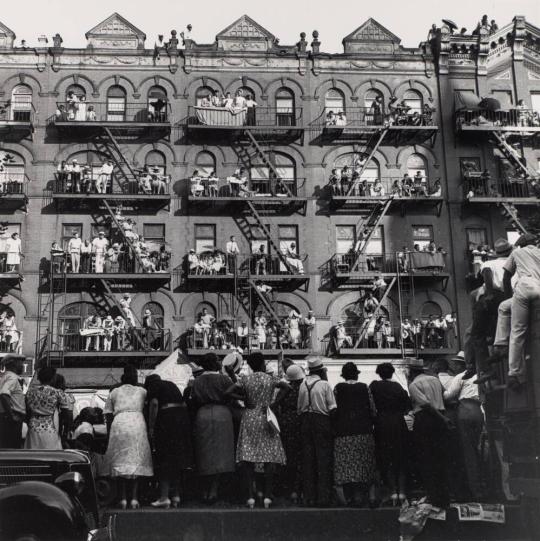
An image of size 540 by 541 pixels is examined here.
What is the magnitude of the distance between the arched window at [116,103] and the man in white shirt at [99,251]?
6.35 meters

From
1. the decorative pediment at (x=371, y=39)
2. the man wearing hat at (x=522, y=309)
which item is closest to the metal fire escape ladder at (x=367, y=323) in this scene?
the decorative pediment at (x=371, y=39)

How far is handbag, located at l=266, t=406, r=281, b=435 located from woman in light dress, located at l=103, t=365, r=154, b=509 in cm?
158

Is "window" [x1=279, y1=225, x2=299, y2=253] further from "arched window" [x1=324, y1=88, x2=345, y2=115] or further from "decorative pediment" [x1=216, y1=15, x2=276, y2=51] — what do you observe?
"decorative pediment" [x1=216, y1=15, x2=276, y2=51]

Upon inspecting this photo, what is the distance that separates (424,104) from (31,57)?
59.3 feet

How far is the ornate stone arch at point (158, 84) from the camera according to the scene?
108 ft

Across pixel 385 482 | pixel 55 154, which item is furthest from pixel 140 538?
pixel 55 154

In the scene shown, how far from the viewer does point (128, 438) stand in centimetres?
908

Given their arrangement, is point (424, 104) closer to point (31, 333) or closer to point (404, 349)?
point (404, 349)

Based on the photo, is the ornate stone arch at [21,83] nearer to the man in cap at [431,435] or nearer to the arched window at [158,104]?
the arched window at [158,104]

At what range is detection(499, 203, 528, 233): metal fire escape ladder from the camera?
31062 millimetres

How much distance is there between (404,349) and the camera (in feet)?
95.6

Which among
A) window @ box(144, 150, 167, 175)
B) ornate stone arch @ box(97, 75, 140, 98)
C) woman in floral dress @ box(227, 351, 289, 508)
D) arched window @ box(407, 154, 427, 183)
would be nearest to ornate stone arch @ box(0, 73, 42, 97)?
ornate stone arch @ box(97, 75, 140, 98)

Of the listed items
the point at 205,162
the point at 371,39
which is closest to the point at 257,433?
the point at 205,162

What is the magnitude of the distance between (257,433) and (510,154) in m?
26.7
